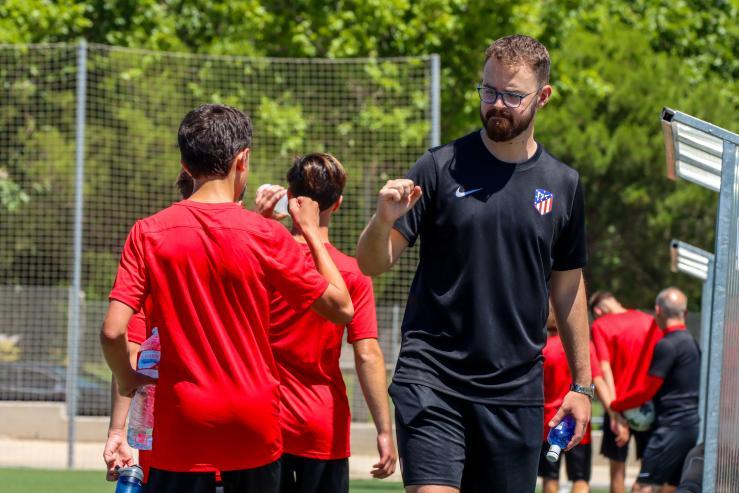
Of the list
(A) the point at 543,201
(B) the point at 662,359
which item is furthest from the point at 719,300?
(B) the point at 662,359

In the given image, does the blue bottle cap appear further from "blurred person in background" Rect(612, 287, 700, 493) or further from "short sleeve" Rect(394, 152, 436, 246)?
"blurred person in background" Rect(612, 287, 700, 493)

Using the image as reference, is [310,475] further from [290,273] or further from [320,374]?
[290,273]

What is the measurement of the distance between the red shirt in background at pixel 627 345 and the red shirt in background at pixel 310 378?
19.1ft

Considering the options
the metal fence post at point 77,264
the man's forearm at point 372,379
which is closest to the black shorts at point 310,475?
the man's forearm at point 372,379

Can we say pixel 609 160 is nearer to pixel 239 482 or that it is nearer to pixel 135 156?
pixel 135 156

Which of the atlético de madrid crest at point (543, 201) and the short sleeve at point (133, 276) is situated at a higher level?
the atlético de madrid crest at point (543, 201)

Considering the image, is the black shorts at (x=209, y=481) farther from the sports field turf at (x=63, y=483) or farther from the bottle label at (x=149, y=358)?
the sports field turf at (x=63, y=483)

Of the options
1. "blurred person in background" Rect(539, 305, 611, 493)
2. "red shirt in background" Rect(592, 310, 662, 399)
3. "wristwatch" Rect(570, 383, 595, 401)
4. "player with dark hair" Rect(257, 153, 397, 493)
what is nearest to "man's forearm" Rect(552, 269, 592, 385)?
"wristwatch" Rect(570, 383, 595, 401)

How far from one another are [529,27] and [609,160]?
27.0ft

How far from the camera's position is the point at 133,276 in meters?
3.68

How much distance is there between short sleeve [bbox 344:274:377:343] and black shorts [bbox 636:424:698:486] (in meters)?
5.65

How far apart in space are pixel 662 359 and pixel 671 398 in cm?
37

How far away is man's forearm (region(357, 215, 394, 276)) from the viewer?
402cm

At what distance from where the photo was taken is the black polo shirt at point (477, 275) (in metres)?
4.20
